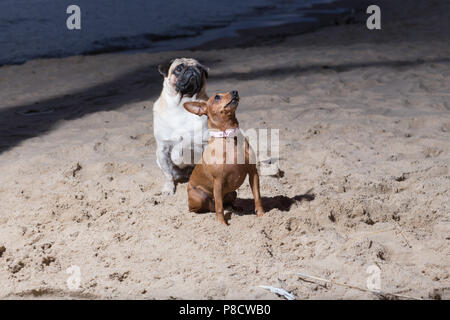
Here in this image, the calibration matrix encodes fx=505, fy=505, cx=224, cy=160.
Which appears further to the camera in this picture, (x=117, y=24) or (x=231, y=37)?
(x=117, y=24)

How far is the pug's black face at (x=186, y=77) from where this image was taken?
10.4ft

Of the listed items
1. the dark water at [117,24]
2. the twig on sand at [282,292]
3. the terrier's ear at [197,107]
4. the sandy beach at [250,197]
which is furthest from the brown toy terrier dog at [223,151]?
the dark water at [117,24]

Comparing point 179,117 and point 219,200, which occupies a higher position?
point 179,117

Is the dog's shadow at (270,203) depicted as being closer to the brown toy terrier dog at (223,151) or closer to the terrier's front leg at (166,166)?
the brown toy terrier dog at (223,151)

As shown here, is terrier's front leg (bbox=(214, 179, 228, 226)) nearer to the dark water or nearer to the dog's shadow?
the dog's shadow

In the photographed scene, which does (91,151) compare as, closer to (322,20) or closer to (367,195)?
(367,195)

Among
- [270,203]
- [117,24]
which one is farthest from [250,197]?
[117,24]

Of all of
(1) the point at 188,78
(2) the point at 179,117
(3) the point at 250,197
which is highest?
(1) the point at 188,78

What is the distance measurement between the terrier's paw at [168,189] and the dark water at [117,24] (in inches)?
281

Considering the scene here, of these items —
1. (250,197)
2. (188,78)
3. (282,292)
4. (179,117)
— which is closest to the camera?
(282,292)

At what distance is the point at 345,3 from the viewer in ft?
55.8

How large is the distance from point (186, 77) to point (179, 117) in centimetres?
27

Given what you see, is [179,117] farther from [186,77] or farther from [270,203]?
[270,203]

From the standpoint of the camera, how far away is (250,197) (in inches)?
133
